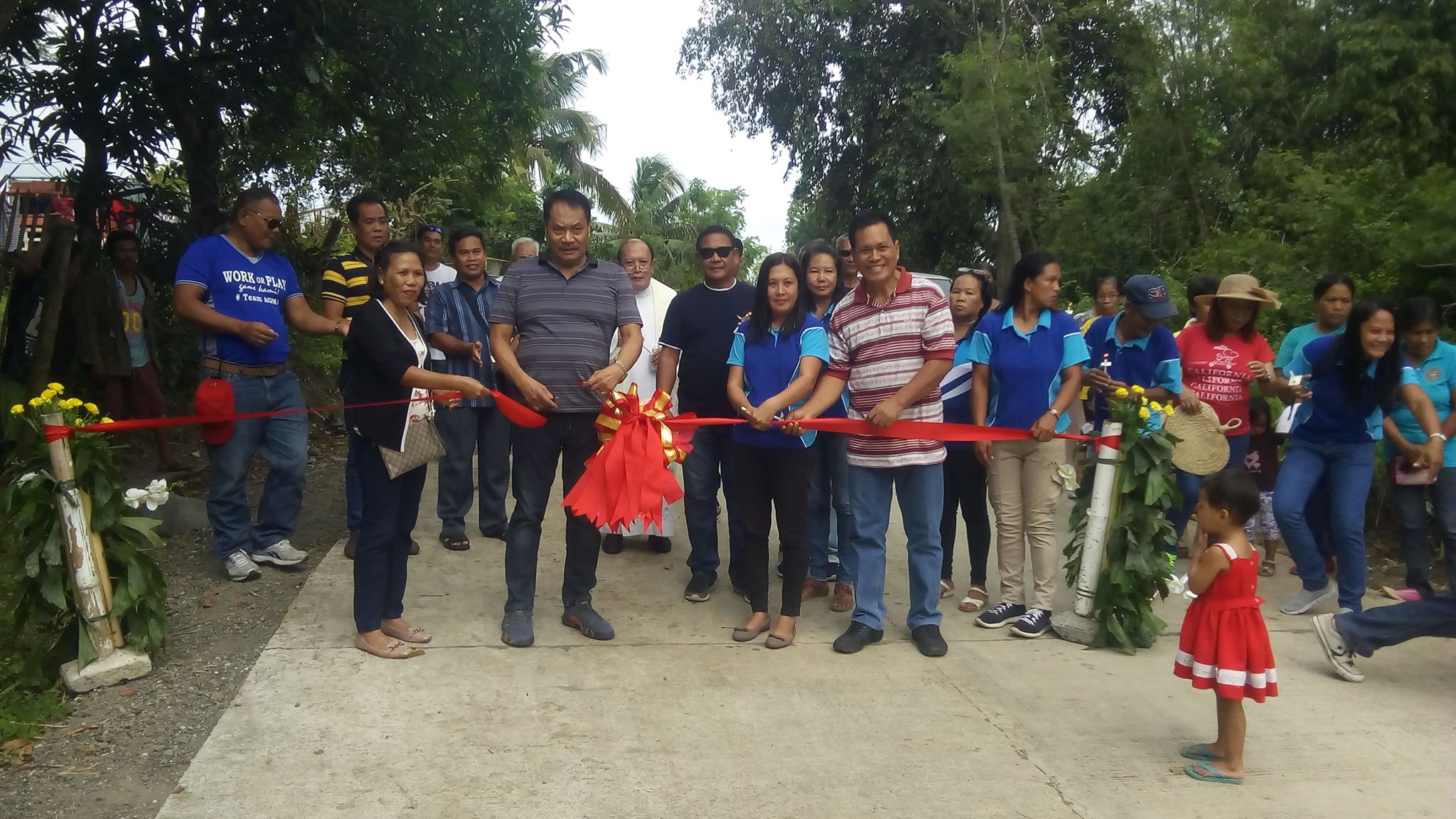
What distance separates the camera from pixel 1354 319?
5047 millimetres

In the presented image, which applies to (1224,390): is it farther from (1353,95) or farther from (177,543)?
(1353,95)

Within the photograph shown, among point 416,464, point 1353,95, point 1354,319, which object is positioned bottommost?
point 416,464

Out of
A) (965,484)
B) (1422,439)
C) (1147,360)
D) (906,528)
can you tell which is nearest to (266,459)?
(906,528)

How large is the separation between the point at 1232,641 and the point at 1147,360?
94.1 inches

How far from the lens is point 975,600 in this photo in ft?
17.8

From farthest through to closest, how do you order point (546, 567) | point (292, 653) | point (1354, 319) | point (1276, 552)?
point (1276, 552) → point (546, 567) → point (1354, 319) → point (292, 653)

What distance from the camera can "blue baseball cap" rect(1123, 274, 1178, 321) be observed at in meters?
5.48

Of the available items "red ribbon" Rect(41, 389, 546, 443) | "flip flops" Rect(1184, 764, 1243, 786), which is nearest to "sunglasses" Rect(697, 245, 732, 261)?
"red ribbon" Rect(41, 389, 546, 443)

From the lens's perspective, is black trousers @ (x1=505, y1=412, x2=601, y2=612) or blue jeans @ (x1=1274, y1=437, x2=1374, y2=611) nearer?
black trousers @ (x1=505, y1=412, x2=601, y2=612)

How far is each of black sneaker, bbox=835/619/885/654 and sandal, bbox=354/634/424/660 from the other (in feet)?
5.96

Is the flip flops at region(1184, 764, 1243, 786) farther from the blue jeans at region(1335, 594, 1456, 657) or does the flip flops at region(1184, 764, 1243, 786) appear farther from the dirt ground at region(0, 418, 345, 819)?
the dirt ground at region(0, 418, 345, 819)

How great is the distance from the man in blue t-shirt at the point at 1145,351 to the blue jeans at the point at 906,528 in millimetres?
1131

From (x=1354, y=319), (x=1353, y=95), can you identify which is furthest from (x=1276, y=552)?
(x=1353, y=95)

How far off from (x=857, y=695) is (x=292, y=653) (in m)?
2.34
